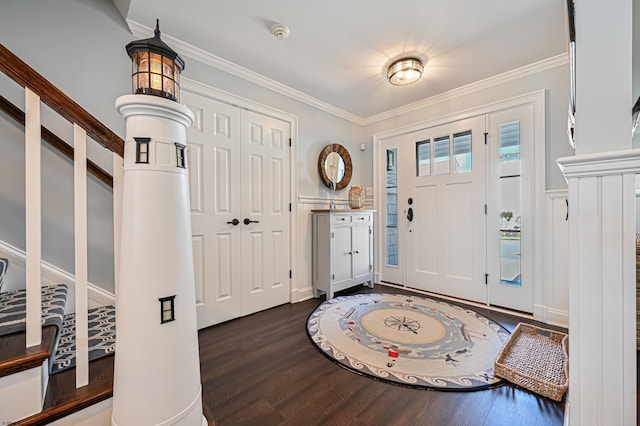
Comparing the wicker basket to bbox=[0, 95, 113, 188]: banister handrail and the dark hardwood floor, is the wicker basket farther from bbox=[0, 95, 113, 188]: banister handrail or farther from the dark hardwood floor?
bbox=[0, 95, 113, 188]: banister handrail

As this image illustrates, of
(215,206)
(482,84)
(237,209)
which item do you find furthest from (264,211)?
(482,84)

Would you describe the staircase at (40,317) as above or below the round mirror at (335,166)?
below

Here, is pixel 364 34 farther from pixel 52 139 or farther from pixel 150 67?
pixel 52 139

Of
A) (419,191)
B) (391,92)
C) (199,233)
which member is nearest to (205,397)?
(199,233)

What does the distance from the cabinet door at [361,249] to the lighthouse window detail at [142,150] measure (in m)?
2.46

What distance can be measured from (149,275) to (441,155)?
9.93ft

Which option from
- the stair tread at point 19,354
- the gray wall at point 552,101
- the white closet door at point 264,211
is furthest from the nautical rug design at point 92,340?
the gray wall at point 552,101

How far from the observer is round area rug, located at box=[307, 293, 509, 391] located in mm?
1536

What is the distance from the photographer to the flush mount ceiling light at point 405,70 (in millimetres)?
2301

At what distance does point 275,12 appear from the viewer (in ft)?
5.83

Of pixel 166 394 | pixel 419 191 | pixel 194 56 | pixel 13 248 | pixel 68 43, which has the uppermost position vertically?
pixel 194 56

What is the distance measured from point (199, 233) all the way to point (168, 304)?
4.46ft

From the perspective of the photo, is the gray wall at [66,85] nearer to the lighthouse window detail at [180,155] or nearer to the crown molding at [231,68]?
the crown molding at [231,68]

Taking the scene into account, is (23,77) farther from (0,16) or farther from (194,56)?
(194,56)
